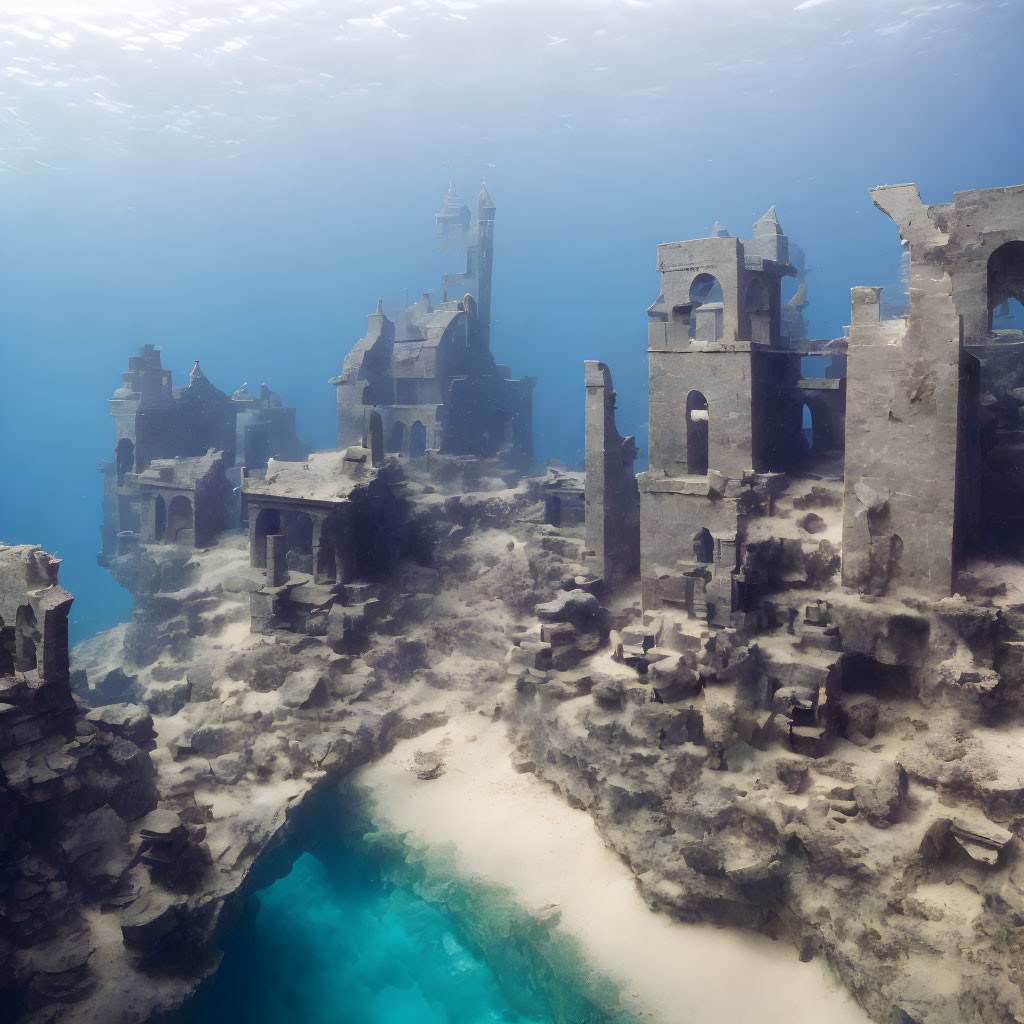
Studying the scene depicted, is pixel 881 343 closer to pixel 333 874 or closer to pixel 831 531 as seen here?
pixel 831 531

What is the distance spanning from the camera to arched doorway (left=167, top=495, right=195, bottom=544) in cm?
3634

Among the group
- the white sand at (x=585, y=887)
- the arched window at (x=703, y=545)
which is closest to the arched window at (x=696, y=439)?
A: the arched window at (x=703, y=545)

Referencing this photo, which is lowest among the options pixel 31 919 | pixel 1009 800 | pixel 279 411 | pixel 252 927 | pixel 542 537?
pixel 252 927

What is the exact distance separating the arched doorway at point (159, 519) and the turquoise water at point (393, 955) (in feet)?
73.5

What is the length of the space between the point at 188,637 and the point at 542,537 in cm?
1252

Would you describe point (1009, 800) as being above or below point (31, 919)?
above

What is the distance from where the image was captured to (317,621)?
24562mm

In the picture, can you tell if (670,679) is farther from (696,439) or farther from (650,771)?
(696,439)

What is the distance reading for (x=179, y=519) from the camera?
121 ft

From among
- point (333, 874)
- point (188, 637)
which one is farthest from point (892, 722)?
point (188, 637)

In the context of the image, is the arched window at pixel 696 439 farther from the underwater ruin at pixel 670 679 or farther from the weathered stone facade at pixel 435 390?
the weathered stone facade at pixel 435 390

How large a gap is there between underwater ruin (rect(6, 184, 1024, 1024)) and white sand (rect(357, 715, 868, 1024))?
0.25 meters

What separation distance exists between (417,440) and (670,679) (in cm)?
2931

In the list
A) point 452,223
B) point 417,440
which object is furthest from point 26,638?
point 452,223
